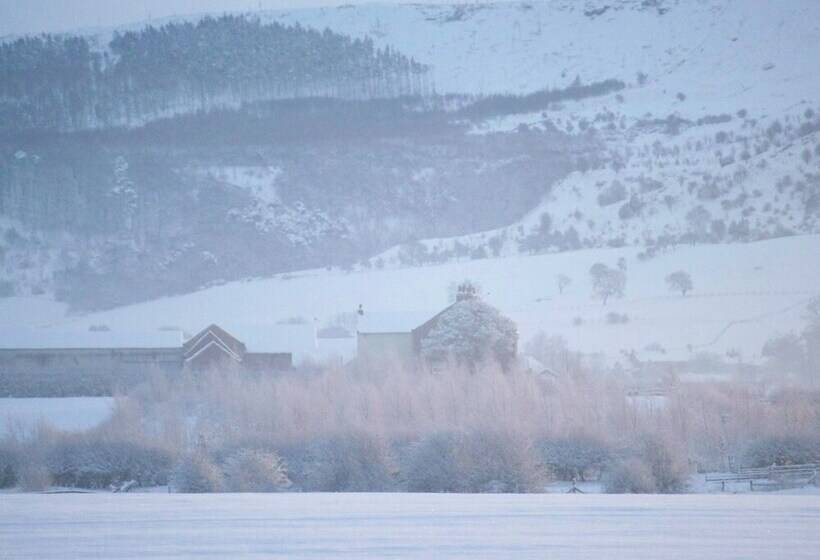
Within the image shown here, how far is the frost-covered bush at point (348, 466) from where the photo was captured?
19.4 metres

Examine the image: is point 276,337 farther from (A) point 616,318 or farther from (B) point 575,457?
(B) point 575,457

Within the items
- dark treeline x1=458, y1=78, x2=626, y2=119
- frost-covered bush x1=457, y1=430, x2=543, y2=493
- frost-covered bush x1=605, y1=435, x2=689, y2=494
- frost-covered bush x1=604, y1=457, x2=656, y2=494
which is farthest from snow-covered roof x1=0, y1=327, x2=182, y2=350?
dark treeline x1=458, y1=78, x2=626, y2=119

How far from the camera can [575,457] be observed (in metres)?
21.3

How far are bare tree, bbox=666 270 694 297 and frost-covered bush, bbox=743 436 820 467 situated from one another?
2201cm

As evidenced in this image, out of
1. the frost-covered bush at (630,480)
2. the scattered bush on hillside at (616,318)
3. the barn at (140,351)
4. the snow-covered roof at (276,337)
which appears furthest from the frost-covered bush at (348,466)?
the scattered bush on hillside at (616,318)

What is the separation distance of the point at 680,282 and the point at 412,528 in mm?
35140

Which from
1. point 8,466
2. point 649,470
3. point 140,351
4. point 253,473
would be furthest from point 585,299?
point 8,466

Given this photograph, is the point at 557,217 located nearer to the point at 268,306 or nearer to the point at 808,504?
the point at 268,306

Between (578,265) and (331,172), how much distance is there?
18809 millimetres

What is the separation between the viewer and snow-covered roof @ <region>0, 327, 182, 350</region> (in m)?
36.2

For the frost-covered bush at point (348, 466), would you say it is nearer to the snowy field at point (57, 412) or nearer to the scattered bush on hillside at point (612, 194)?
the snowy field at point (57, 412)

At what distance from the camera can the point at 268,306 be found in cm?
4650

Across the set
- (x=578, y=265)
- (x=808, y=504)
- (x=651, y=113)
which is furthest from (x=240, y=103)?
(x=808, y=504)

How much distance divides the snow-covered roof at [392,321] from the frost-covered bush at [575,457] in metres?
13.5
